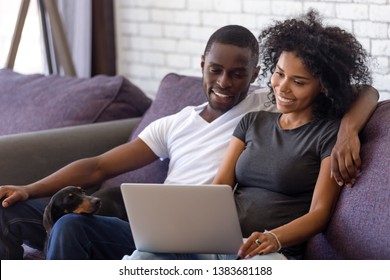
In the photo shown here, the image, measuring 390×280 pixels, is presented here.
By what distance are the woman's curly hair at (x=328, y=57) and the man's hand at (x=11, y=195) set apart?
82 centimetres

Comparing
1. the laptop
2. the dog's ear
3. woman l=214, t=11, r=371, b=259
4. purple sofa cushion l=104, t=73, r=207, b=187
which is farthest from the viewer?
purple sofa cushion l=104, t=73, r=207, b=187

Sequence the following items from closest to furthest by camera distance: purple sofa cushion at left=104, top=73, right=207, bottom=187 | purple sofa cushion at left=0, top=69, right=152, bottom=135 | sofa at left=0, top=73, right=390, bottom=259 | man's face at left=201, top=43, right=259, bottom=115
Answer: sofa at left=0, top=73, right=390, bottom=259, man's face at left=201, top=43, right=259, bottom=115, purple sofa cushion at left=104, top=73, right=207, bottom=187, purple sofa cushion at left=0, top=69, right=152, bottom=135

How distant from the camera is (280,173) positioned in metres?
2.30

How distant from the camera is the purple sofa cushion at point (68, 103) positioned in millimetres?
3287

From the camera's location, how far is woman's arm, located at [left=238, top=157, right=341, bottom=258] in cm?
208

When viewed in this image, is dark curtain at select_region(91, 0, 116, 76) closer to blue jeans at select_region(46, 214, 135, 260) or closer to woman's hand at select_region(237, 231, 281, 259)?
blue jeans at select_region(46, 214, 135, 260)

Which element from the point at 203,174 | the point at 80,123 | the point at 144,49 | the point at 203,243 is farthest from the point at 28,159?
the point at 144,49

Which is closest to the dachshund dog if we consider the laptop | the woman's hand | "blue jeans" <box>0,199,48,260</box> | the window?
"blue jeans" <box>0,199,48,260</box>

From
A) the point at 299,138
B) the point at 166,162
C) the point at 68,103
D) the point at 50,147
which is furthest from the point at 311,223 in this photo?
the point at 68,103

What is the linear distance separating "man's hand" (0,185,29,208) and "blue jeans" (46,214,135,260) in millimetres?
264

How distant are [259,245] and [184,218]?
0.18 m

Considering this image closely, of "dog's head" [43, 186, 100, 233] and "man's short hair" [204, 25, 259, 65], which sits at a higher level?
"man's short hair" [204, 25, 259, 65]

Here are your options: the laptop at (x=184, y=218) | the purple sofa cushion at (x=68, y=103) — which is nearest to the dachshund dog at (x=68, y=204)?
the laptop at (x=184, y=218)

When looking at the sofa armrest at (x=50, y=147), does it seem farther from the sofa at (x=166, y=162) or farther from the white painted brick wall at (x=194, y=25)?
the white painted brick wall at (x=194, y=25)
